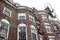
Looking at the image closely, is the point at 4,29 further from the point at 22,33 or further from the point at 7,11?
the point at 7,11

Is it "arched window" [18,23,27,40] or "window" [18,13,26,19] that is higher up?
"window" [18,13,26,19]

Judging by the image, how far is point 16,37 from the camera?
1505 centimetres

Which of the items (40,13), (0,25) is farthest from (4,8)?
(40,13)

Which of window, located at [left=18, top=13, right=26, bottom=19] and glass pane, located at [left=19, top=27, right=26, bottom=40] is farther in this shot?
window, located at [left=18, top=13, right=26, bottom=19]

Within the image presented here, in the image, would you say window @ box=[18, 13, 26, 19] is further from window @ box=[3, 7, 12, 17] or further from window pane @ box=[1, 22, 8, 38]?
window pane @ box=[1, 22, 8, 38]

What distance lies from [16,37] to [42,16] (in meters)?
11.8

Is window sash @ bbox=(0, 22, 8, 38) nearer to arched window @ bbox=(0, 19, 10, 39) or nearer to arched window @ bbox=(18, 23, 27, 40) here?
arched window @ bbox=(0, 19, 10, 39)

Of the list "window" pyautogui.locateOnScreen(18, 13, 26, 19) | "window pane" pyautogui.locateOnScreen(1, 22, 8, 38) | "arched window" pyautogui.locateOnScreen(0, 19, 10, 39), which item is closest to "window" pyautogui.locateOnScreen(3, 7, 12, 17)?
"arched window" pyautogui.locateOnScreen(0, 19, 10, 39)

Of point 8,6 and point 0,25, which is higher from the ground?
point 8,6

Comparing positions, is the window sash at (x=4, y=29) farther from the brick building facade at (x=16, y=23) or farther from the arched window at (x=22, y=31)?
the arched window at (x=22, y=31)

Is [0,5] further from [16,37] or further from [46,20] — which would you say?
[46,20]

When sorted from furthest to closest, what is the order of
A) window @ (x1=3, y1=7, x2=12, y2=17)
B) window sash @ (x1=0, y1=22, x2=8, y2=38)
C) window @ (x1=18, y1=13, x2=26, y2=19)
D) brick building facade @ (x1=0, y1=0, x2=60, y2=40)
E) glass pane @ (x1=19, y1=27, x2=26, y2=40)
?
window @ (x1=18, y1=13, x2=26, y2=19)
window @ (x1=3, y1=7, x2=12, y2=17)
glass pane @ (x1=19, y1=27, x2=26, y2=40)
brick building facade @ (x1=0, y1=0, x2=60, y2=40)
window sash @ (x1=0, y1=22, x2=8, y2=38)

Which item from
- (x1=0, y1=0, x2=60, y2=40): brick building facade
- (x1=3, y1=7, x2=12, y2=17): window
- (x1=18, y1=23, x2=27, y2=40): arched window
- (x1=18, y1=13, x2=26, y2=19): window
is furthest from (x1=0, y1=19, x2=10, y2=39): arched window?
(x1=18, y1=13, x2=26, y2=19): window

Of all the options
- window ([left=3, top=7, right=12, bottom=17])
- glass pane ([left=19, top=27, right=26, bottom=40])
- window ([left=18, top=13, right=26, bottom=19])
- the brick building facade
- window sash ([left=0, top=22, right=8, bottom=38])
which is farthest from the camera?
window ([left=18, top=13, right=26, bottom=19])
